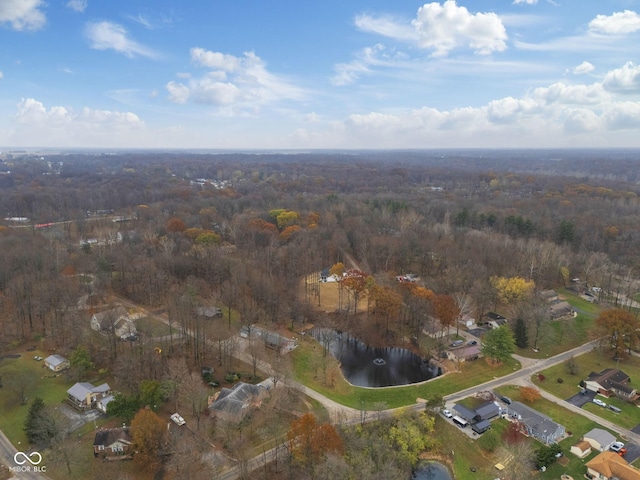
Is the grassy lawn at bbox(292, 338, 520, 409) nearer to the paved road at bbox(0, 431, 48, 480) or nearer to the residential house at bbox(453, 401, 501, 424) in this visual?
the residential house at bbox(453, 401, 501, 424)

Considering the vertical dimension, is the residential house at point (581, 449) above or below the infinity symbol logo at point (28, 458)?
below

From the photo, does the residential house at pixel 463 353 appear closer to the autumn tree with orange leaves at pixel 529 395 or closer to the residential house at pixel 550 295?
the autumn tree with orange leaves at pixel 529 395

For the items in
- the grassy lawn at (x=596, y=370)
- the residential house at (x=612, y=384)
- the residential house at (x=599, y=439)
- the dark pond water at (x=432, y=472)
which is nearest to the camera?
the dark pond water at (x=432, y=472)

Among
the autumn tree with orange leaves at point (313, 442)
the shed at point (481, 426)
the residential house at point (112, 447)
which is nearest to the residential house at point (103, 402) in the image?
the residential house at point (112, 447)

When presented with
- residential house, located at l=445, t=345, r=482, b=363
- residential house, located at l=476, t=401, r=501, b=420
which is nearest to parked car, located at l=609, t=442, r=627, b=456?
residential house, located at l=476, t=401, r=501, b=420

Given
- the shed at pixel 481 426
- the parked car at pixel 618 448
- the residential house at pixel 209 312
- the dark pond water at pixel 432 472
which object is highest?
the residential house at pixel 209 312

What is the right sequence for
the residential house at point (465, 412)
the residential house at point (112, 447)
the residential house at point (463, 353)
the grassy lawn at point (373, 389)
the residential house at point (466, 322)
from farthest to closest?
1. the residential house at point (466, 322)
2. the residential house at point (463, 353)
3. the grassy lawn at point (373, 389)
4. the residential house at point (465, 412)
5. the residential house at point (112, 447)
